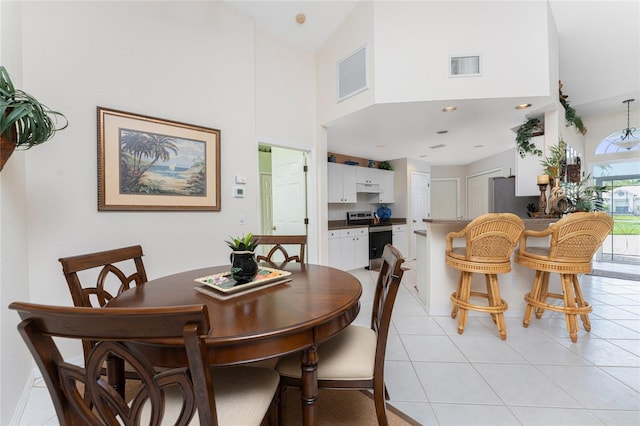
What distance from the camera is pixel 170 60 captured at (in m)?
2.41

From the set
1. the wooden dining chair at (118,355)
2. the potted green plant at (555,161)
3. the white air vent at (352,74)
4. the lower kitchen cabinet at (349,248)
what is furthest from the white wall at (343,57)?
the wooden dining chair at (118,355)

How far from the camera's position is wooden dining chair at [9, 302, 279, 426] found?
1.86 ft

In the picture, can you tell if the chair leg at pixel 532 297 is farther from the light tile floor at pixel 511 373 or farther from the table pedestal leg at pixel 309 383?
the table pedestal leg at pixel 309 383

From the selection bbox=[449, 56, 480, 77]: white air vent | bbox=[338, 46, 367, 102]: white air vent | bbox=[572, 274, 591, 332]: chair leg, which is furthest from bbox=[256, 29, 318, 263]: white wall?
bbox=[572, 274, 591, 332]: chair leg

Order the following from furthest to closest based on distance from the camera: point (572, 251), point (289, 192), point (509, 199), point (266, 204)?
A: point (266, 204)
point (289, 192)
point (509, 199)
point (572, 251)

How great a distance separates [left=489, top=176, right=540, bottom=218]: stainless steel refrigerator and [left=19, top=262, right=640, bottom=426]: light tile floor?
1457 mm

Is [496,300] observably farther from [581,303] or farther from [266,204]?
[266,204]

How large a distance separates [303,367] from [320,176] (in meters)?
2.85

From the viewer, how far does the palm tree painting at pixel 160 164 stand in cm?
218

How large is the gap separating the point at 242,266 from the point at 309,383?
2.12 feet

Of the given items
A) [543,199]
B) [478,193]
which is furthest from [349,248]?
[478,193]

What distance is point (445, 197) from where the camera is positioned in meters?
7.26

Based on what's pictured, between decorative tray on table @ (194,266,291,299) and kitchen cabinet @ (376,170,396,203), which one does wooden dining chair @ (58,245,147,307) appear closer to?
decorative tray on table @ (194,266,291,299)

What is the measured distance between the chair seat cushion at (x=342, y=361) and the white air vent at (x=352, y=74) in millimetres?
2557
